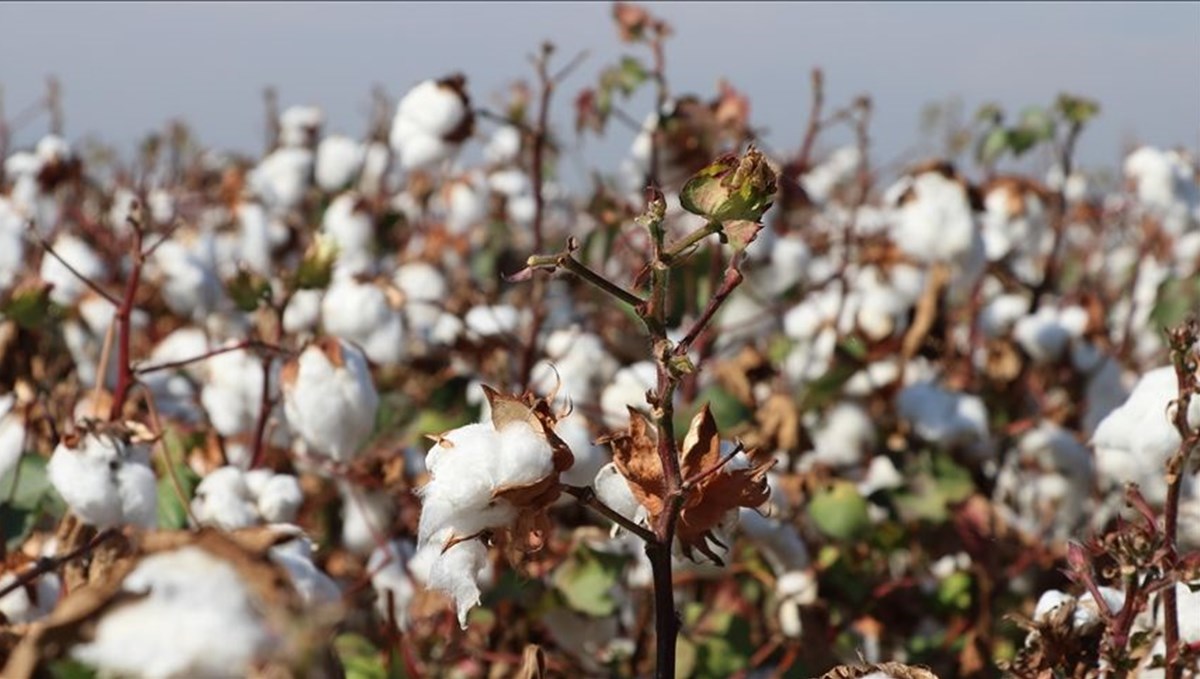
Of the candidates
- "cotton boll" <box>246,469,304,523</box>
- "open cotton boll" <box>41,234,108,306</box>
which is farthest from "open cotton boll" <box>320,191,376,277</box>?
"cotton boll" <box>246,469,304,523</box>

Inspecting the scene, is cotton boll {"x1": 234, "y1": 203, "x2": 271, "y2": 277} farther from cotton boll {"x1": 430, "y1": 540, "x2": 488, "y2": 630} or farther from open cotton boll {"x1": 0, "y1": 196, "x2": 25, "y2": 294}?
cotton boll {"x1": 430, "y1": 540, "x2": 488, "y2": 630}

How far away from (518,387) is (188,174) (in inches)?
122

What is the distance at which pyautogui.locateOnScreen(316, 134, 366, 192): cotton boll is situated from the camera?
4152mm

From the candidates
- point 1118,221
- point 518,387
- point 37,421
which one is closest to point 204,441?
point 37,421

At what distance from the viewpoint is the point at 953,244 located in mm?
2418

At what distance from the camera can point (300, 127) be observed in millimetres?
4672

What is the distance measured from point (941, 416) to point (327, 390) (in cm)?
102

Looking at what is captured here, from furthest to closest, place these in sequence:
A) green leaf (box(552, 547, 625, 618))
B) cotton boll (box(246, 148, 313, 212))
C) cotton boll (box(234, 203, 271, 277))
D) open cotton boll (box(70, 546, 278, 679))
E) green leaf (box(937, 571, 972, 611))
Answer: cotton boll (box(246, 148, 313, 212)) → cotton boll (box(234, 203, 271, 277)) → green leaf (box(937, 571, 972, 611)) → green leaf (box(552, 547, 625, 618)) → open cotton boll (box(70, 546, 278, 679))

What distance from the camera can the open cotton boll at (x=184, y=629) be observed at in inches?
19.1

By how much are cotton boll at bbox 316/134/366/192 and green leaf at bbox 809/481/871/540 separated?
2.33 m

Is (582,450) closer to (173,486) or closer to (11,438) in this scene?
(173,486)

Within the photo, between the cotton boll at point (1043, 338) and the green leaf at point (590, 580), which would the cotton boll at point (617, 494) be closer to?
the green leaf at point (590, 580)

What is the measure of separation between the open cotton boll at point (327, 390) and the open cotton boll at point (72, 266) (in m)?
0.70

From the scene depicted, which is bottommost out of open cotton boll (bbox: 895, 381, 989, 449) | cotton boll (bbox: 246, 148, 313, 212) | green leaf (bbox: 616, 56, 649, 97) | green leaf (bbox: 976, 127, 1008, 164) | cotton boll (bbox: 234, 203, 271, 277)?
open cotton boll (bbox: 895, 381, 989, 449)
